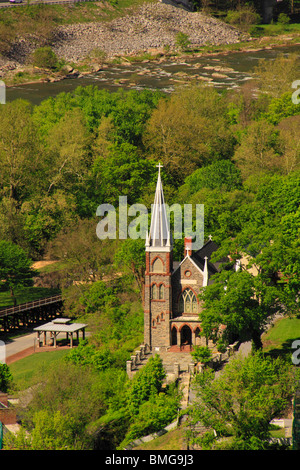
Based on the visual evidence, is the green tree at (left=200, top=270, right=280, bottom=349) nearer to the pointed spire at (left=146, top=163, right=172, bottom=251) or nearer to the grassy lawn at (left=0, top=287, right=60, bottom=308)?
the pointed spire at (left=146, top=163, right=172, bottom=251)

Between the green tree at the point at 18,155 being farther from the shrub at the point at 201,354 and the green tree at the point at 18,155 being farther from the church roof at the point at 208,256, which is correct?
the shrub at the point at 201,354

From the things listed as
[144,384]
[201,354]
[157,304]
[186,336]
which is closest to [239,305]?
[201,354]

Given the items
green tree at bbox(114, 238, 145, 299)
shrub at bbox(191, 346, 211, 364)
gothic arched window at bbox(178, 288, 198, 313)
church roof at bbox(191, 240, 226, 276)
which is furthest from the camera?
green tree at bbox(114, 238, 145, 299)

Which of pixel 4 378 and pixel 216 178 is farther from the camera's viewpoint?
pixel 216 178

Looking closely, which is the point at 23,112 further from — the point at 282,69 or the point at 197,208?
the point at 282,69

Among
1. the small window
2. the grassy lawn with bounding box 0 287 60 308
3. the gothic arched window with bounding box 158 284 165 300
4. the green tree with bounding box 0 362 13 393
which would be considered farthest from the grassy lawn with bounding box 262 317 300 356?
the grassy lawn with bounding box 0 287 60 308

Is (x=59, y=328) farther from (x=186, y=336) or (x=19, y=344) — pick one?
(x=186, y=336)

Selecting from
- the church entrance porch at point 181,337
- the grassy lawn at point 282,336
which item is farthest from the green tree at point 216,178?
the grassy lawn at point 282,336

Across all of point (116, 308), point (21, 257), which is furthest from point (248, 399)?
point (21, 257)
